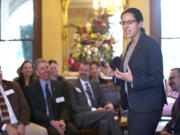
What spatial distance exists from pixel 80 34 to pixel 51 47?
107 cm

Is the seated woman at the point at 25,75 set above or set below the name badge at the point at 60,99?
above

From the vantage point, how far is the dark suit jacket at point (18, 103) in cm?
333

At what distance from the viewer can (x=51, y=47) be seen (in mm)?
5805

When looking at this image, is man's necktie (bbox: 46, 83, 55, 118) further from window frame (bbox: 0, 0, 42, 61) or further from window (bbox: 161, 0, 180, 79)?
window (bbox: 161, 0, 180, 79)

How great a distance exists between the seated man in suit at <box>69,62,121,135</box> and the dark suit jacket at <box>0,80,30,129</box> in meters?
0.72

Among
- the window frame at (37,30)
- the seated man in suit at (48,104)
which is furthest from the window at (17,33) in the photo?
the seated man in suit at (48,104)

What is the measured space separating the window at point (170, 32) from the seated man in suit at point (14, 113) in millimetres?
3417

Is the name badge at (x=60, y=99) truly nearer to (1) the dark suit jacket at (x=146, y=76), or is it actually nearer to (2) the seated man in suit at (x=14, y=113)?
(2) the seated man in suit at (x=14, y=113)

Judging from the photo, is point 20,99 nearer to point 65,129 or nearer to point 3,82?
point 3,82

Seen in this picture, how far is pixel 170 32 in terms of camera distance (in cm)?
589

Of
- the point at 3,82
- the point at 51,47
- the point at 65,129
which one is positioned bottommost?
the point at 65,129

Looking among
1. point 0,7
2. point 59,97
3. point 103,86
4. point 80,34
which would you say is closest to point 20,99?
point 59,97

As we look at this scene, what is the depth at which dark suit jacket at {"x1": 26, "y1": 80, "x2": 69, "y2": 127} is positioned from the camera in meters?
3.51

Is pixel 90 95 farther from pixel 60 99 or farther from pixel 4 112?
pixel 4 112
